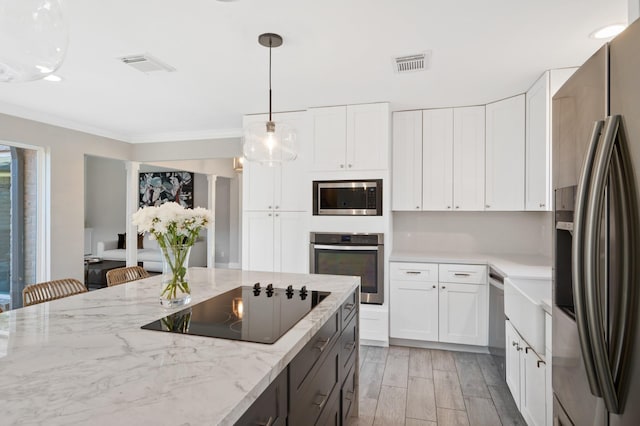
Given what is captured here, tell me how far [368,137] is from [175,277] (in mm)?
2458

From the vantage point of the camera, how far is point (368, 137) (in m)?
3.62

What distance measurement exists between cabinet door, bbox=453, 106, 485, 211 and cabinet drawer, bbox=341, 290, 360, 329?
1.94 meters

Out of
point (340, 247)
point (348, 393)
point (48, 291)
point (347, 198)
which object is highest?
point (347, 198)

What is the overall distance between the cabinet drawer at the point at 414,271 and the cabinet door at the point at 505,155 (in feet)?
2.87

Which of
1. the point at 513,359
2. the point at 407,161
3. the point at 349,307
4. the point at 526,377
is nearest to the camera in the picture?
the point at 526,377

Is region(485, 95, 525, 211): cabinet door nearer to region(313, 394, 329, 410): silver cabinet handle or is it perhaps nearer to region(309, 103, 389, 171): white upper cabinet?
region(309, 103, 389, 171): white upper cabinet

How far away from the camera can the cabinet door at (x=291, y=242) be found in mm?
3922

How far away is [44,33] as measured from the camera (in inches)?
44.8

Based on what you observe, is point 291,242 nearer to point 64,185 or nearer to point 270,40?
point 270,40

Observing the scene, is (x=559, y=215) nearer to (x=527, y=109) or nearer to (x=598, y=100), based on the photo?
(x=598, y=100)

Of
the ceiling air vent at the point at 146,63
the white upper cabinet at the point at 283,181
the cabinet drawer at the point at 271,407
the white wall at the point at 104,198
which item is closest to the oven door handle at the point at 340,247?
the white upper cabinet at the point at 283,181

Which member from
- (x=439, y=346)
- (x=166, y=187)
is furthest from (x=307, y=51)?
(x=166, y=187)

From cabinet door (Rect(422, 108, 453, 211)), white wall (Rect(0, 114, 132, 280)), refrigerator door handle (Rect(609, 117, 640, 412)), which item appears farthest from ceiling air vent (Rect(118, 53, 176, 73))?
refrigerator door handle (Rect(609, 117, 640, 412))

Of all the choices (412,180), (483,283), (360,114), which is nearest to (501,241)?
(483,283)
